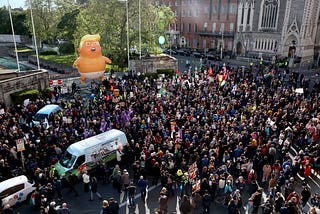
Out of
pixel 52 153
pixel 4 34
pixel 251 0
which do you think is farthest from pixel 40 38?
pixel 52 153

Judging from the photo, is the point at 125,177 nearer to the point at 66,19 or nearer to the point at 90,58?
the point at 90,58

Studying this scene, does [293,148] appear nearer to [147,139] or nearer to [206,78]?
[147,139]

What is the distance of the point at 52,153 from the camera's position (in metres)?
14.5

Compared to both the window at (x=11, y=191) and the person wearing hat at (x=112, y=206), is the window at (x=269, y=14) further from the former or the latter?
the window at (x=11, y=191)

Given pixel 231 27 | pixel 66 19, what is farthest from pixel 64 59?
pixel 231 27

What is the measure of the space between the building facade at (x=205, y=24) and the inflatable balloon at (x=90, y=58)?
1286 inches

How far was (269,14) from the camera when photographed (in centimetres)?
4828

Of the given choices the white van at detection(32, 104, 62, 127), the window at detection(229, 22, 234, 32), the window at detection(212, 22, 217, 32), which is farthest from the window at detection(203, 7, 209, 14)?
the white van at detection(32, 104, 62, 127)

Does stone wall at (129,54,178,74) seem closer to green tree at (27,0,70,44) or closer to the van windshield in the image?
the van windshield

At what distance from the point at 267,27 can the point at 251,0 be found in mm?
5793

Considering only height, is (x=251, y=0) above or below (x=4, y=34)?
above

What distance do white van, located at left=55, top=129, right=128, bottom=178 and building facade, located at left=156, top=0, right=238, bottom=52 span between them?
4318 cm

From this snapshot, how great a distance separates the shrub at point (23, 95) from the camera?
2328 centimetres

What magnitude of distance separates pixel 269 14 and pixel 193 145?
41.2 meters
